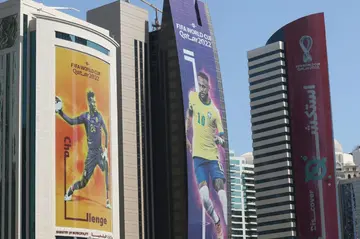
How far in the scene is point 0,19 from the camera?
10956cm

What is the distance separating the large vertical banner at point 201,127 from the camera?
133 m

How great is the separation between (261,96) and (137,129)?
203 ft

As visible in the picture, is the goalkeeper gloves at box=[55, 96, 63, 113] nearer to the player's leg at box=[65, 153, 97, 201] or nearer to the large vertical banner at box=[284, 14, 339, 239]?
the player's leg at box=[65, 153, 97, 201]

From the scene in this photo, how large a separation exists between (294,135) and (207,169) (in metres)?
47.8

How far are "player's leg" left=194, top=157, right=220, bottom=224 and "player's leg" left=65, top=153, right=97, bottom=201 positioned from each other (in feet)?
86.7

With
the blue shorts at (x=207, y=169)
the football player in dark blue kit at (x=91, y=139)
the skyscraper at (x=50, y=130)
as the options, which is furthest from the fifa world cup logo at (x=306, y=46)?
the football player in dark blue kit at (x=91, y=139)

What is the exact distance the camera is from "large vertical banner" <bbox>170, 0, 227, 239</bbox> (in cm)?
13275

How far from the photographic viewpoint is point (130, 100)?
135500mm

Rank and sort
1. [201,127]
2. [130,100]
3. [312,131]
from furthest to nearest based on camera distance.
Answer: [312,131], [201,127], [130,100]

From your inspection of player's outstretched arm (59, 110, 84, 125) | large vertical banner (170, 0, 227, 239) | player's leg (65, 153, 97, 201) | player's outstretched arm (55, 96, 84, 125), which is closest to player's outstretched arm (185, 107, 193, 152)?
large vertical banner (170, 0, 227, 239)

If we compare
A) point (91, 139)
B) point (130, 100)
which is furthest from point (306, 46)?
point (91, 139)

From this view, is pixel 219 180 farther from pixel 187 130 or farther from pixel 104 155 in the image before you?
pixel 104 155

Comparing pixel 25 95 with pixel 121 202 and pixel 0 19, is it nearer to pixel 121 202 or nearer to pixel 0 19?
pixel 0 19

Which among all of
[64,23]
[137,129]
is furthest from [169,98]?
[64,23]
